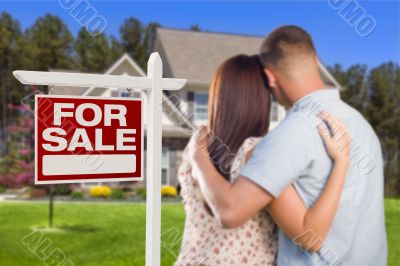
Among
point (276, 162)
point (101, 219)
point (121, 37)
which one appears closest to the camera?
point (276, 162)

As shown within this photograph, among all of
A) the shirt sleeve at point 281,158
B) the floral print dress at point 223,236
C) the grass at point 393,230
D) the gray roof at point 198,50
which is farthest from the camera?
the gray roof at point 198,50

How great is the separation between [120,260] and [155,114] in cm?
526

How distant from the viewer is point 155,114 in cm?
200

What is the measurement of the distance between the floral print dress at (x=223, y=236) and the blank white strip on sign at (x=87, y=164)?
0.70 feet

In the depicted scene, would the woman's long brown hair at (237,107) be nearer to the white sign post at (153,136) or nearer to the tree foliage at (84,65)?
the white sign post at (153,136)

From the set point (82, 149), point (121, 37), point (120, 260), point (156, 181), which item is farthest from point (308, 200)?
point (121, 37)

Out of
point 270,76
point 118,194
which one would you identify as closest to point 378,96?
point 118,194

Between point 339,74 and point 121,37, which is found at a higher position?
point 121,37

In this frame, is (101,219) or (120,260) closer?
(120,260)

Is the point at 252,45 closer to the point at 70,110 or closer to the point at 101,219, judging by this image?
the point at 101,219

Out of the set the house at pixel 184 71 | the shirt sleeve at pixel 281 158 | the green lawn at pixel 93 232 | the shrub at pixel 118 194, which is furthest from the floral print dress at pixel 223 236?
the shrub at pixel 118 194

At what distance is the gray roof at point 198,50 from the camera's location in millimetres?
15273

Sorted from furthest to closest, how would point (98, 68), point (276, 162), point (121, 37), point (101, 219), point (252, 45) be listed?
point (121, 37), point (98, 68), point (252, 45), point (101, 219), point (276, 162)

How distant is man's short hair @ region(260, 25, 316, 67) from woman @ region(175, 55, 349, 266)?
0.10m
